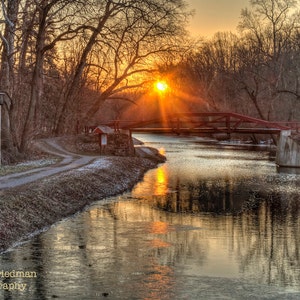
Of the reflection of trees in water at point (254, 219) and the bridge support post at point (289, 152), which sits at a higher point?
the bridge support post at point (289, 152)

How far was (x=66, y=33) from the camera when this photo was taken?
105 ft

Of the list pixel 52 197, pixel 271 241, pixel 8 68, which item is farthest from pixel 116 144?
pixel 271 241

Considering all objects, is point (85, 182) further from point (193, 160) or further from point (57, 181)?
point (193, 160)

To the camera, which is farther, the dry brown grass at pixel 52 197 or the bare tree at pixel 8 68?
the bare tree at pixel 8 68

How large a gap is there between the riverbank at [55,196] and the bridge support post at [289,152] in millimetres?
12662

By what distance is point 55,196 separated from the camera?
20531mm

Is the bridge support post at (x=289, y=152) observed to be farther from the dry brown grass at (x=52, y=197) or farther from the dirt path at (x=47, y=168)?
the dirt path at (x=47, y=168)

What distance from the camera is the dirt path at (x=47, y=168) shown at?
2105 cm

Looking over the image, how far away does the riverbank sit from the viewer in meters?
16.1

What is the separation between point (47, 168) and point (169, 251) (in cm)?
1277

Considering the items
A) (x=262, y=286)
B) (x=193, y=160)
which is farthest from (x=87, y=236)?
(x=193, y=160)

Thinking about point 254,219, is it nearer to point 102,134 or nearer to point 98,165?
point 98,165

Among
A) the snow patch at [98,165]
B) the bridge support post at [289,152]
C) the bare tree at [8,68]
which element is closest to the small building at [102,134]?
the snow patch at [98,165]

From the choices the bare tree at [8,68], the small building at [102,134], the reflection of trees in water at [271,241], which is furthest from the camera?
the small building at [102,134]
